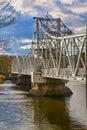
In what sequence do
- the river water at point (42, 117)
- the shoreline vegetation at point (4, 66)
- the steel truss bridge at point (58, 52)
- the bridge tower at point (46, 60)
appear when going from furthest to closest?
the shoreline vegetation at point (4, 66) < the bridge tower at point (46, 60) < the steel truss bridge at point (58, 52) < the river water at point (42, 117)

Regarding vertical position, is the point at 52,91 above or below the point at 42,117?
above

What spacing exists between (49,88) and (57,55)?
24.3ft

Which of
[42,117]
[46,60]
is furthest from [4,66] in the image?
[42,117]

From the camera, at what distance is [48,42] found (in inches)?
2825

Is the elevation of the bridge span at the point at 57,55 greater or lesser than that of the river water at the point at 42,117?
greater

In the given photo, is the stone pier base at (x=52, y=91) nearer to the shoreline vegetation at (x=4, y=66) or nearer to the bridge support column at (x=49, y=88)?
the bridge support column at (x=49, y=88)

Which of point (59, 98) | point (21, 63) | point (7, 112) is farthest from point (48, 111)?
point (21, 63)

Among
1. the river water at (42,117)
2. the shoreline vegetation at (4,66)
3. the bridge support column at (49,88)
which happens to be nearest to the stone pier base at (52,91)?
the bridge support column at (49,88)

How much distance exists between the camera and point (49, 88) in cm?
6956

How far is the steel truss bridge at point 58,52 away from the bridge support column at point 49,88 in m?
1.45

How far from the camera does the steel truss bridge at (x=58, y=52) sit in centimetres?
4834

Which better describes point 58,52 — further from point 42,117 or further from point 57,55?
point 42,117

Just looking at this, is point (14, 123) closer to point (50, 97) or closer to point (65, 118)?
point (65, 118)

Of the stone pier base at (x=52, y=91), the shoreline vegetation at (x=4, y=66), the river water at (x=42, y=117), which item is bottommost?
the river water at (x=42, y=117)
